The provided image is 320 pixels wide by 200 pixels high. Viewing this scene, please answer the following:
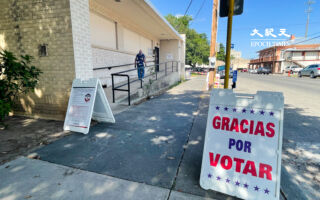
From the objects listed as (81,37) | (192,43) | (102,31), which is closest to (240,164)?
(81,37)

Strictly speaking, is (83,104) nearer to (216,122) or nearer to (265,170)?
(216,122)

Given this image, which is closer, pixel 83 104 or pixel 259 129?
pixel 259 129

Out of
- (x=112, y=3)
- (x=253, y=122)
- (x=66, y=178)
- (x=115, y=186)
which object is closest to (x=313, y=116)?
(x=253, y=122)

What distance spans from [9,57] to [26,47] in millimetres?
1202

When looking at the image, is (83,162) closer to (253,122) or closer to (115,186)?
(115,186)

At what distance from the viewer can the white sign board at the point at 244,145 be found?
1.81 m

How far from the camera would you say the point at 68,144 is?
127 inches

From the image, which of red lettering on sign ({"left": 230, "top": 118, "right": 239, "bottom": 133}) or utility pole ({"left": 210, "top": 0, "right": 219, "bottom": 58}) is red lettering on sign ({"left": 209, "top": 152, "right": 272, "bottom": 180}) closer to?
red lettering on sign ({"left": 230, "top": 118, "right": 239, "bottom": 133})

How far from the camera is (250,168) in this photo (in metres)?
1.87

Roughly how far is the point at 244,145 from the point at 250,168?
0.79ft

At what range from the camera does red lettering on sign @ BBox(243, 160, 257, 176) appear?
185 cm

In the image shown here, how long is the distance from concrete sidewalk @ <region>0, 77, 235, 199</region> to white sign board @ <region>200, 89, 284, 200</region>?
0.22 metres

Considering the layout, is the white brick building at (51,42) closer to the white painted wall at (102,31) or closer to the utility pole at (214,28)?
the white painted wall at (102,31)

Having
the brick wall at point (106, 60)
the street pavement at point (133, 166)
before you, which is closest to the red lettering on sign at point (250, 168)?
the street pavement at point (133, 166)
